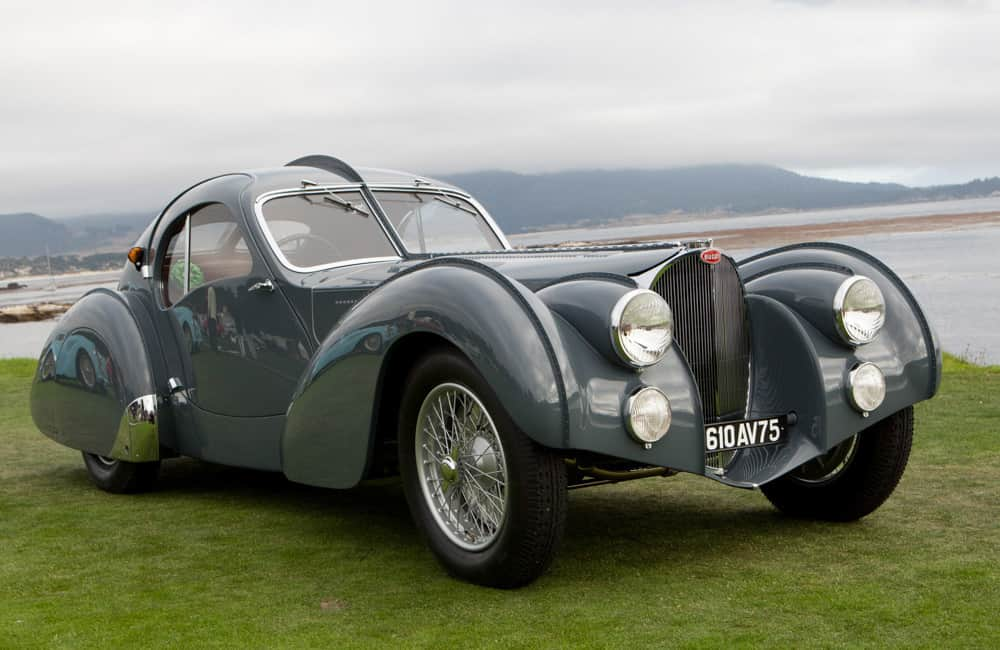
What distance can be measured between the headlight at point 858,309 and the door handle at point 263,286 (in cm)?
289

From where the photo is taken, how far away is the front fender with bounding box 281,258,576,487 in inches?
159

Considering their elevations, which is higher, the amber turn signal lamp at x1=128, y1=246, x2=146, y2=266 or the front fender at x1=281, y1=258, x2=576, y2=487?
the amber turn signal lamp at x1=128, y1=246, x2=146, y2=266

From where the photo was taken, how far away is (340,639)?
3.83 m

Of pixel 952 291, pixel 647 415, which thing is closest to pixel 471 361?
pixel 647 415

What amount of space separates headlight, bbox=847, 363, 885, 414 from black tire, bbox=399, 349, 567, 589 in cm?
147

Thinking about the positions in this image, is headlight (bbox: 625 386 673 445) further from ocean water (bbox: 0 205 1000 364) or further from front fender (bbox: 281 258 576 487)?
ocean water (bbox: 0 205 1000 364)

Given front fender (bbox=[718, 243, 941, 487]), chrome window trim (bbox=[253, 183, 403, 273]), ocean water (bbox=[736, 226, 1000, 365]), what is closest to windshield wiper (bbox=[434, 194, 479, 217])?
chrome window trim (bbox=[253, 183, 403, 273])

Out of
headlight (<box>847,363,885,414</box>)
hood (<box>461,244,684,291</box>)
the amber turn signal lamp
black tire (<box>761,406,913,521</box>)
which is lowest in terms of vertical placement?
black tire (<box>761,406,913,521</box>)

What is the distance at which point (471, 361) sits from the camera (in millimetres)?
4305

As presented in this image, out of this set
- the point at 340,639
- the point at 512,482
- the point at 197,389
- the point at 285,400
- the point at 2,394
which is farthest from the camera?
the point at 2,394

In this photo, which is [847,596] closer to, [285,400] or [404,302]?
[404,302]

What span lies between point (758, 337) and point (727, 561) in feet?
3.53

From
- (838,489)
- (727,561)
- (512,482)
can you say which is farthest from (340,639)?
(838,489)

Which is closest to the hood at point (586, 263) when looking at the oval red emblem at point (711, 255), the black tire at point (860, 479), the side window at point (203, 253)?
the oval red emblem at point (711, 255)
